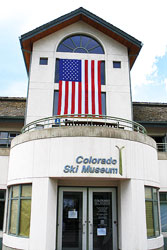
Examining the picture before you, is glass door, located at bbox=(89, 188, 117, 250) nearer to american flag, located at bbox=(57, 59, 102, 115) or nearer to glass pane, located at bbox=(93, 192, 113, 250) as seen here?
glass pane, located at bbox=(93, 192, 113, 250)

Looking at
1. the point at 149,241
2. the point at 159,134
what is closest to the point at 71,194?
the point at 149,241

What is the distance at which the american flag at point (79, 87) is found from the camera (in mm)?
17219

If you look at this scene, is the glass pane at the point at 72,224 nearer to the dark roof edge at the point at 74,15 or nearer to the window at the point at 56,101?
the window at the point at 56,101

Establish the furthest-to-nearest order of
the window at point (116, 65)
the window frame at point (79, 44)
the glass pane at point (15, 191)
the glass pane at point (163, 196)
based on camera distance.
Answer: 1. the window frame at point (79, 44)
2. the window at point (116, 65)
3. the glass pane at point (163, 196)
4. the glass pane at point (15, 191)

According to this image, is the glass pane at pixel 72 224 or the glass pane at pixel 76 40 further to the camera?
the glass pane at pixel 76 40

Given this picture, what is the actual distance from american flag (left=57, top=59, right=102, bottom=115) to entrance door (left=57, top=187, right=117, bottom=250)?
682 cm

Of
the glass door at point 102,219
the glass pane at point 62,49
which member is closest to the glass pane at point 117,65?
the glass pane at point 62,49

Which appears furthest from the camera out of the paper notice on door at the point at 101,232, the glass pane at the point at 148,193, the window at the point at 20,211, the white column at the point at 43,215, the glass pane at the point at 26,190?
the glass pane at the point at 148,193

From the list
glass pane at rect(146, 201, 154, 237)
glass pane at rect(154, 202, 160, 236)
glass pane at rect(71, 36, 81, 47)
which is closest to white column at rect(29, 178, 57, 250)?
glass pane at rect(146, 201, 154, 237)

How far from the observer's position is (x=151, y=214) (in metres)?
11.5

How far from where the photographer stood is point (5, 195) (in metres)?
14.4

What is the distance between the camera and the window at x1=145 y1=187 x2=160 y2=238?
11.2 metres

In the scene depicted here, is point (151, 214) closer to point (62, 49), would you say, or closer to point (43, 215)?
point (43, 215)

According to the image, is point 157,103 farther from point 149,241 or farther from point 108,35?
point 149,241
